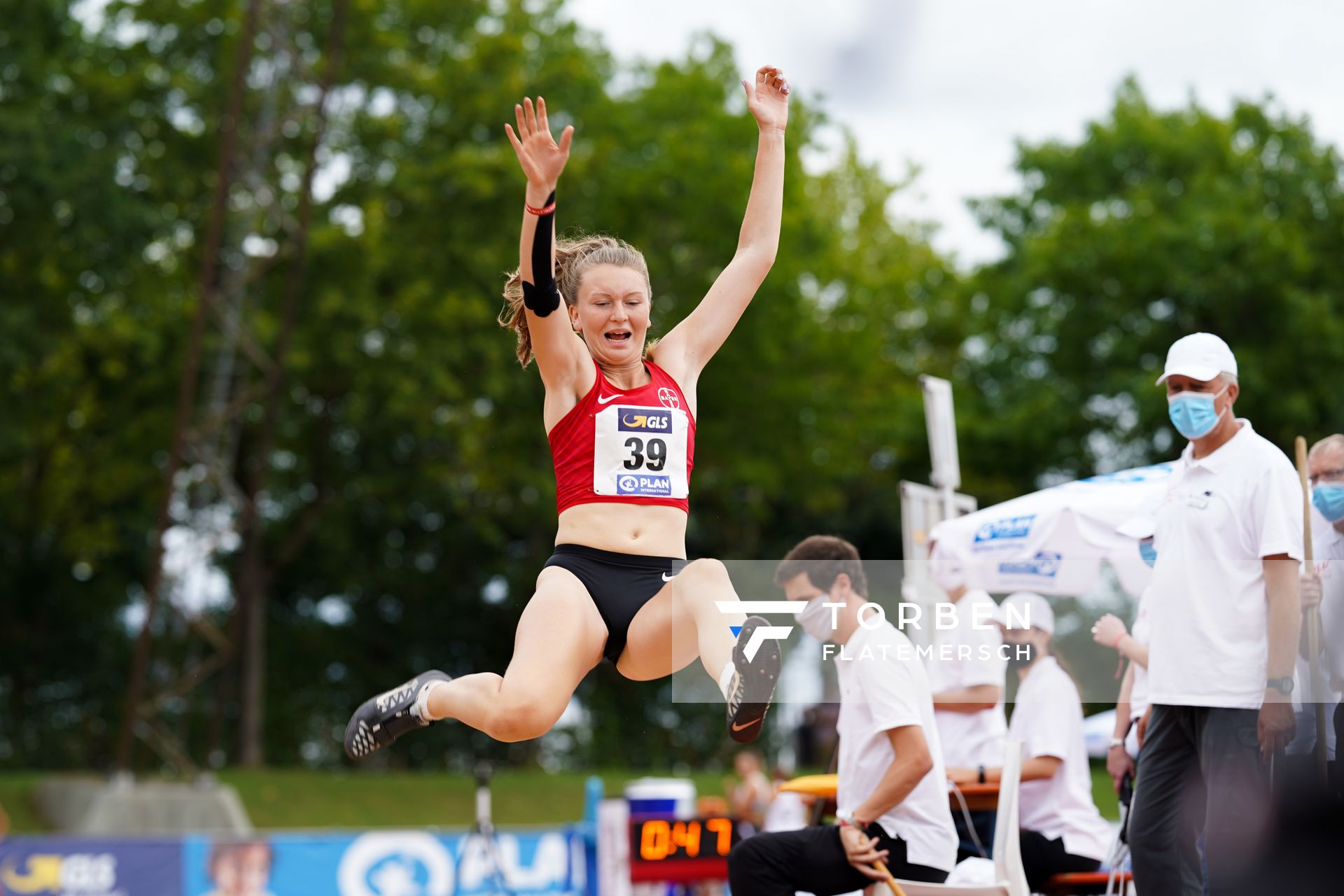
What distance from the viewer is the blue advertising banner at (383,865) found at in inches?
487

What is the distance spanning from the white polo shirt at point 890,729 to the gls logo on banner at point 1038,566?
1.88 metres

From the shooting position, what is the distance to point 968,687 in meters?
7.50

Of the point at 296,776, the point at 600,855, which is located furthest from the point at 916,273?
the point at 600,855

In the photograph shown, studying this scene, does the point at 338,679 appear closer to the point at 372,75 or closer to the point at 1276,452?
the point at 372,75

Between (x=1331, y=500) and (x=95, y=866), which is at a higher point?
(x=1331, y=500)

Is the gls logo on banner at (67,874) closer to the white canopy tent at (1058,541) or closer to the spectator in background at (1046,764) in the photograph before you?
the white canopy tent at (1058,541)

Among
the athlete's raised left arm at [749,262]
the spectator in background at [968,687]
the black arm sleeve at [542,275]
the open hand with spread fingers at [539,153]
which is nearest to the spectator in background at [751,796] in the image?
the spectator in background at [968,687]

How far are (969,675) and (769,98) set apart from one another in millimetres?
3502

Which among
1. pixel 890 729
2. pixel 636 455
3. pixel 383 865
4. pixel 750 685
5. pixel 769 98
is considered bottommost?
pixel 383 865

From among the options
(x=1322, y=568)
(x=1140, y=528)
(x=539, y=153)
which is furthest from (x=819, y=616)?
(x=539, y=153)

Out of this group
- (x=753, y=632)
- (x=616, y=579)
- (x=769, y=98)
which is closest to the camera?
(x=753, y=632)

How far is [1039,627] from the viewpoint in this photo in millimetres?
7273

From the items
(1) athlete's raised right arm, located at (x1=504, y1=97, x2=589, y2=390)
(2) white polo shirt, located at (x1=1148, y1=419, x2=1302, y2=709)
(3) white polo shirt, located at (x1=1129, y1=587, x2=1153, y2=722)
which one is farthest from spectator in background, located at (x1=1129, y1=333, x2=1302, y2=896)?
(1) athlete's raised right arm, located at (x1=504, y1=97, x2=589, y2=390)

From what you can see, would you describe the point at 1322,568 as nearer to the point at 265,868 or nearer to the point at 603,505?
the point at 603,505
